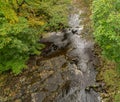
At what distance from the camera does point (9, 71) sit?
1523 cm

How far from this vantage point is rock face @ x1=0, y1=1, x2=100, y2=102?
1320 centimetres

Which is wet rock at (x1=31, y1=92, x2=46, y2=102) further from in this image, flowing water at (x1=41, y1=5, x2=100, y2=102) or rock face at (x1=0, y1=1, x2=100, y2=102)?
flowing water at (x1=41, y1=5, x2=100, y2=102)

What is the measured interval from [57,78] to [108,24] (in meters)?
5.02

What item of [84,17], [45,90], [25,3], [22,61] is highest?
[25,3]

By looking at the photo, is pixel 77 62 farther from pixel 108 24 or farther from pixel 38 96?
pixel 108 24

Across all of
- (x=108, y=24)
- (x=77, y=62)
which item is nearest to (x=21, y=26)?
(x=77, y=62)

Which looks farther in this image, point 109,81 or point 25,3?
point 25,3

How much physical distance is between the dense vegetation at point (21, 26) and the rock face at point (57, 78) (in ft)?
2.50

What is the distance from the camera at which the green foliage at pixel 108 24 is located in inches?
416

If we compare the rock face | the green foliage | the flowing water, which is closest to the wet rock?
the rock face

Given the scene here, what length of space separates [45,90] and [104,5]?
5632 millimetres

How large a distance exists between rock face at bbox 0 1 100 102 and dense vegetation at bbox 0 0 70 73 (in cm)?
76

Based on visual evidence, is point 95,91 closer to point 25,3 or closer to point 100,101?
point 100,101

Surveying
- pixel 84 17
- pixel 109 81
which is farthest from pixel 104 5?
pixel 84 17
